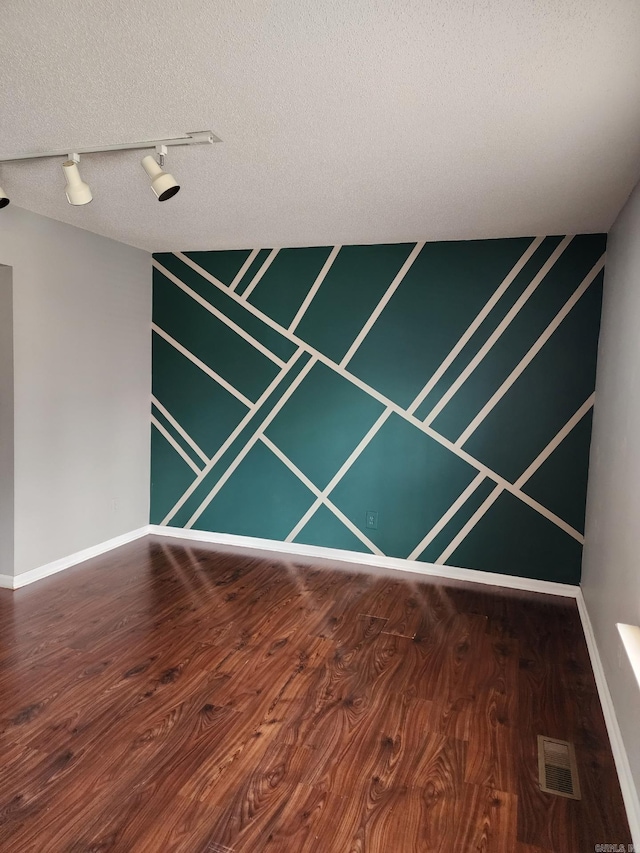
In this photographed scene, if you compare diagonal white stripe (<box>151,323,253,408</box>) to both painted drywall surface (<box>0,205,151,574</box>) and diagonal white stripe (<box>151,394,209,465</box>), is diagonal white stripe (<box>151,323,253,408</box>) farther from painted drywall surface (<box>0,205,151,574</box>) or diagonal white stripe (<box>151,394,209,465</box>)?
diagonal white stripe (<box>151,394,209,465</box>)

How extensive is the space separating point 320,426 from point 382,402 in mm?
517

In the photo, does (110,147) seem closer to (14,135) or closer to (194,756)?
(14,135)

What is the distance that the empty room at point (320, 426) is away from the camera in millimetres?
1784

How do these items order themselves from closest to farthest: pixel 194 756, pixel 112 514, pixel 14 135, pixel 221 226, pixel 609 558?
pixel 194 756 → pixel 14 135 → pixel 609 558 → pixel 221 226 → pixel 112 514

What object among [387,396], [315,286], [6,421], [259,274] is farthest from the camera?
[259,274]

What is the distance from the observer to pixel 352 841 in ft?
5.74

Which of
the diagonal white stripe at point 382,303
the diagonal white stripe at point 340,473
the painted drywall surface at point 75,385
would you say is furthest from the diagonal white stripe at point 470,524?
the painted drywall surface at point 75,385

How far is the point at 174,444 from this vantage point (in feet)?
15.8

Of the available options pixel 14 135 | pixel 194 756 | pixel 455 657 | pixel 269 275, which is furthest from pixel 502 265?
pixel 194 756

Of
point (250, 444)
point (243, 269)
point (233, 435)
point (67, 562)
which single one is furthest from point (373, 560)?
point (243, 269)

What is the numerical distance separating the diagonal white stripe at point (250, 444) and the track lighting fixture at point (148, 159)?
2.08 m

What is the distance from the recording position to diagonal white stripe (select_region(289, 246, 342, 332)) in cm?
430

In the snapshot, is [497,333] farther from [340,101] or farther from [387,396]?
[340,101]

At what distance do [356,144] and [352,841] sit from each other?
2.51 m
